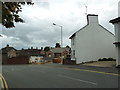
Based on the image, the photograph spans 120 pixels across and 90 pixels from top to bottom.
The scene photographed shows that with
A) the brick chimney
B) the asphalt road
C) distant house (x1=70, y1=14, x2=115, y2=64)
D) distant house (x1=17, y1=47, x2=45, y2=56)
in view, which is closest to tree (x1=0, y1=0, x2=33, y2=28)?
the asphalt road

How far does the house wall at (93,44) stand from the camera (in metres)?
37.5

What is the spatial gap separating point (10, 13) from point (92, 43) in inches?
1294

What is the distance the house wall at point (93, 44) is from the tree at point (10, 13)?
3139 cm

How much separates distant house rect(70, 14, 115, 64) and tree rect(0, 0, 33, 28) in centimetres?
3139

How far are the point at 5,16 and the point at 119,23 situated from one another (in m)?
22.4

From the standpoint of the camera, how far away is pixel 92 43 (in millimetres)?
38125

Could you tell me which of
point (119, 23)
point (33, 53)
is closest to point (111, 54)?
point (119, 23)

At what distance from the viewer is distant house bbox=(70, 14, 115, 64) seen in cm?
3750

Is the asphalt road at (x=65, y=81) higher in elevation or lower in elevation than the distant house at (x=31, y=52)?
lower

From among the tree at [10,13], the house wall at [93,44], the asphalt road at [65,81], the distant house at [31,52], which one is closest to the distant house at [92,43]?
the house wall at [93,44]

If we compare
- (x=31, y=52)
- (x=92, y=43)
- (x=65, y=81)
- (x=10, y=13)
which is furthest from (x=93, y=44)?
(x=31, y=52)

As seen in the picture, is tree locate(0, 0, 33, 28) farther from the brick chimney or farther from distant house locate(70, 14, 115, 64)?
the brick chimney

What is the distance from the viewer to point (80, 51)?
3756 centimetres

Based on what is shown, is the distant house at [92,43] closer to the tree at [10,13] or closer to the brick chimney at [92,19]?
the brick chimney at [92,19]
